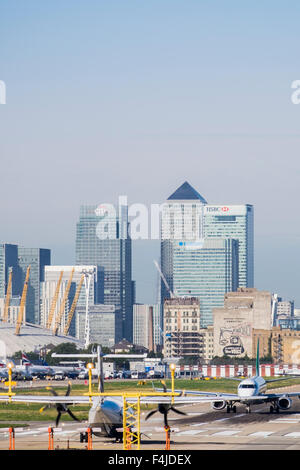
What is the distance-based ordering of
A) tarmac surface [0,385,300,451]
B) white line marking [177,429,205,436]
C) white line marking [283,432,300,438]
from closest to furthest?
1. tarmac surface [0,385,300,451]
2. white line marking [283,432,300,438]
3. white line marking [177,429,205,436]

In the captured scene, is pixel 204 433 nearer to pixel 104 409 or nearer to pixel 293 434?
pixel 293 434

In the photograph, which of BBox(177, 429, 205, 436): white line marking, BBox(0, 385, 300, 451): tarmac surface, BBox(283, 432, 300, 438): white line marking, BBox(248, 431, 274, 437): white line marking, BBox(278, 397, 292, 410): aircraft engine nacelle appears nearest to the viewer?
BBox(0, 385, 300, 451): tarmac surface

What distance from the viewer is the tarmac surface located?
245ft

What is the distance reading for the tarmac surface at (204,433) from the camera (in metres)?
74.6

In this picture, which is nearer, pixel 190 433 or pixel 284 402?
pixel 190 433

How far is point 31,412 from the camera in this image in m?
123

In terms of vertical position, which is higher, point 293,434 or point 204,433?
point 293,434

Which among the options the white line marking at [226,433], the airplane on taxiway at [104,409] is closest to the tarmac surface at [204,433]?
the white line marking at [226,433]

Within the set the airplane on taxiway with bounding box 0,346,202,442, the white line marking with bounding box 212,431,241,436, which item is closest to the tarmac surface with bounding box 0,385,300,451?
the white line marking with bounding box 212,431,241,436

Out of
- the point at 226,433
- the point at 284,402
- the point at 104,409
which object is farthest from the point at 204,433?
the point at 284,402

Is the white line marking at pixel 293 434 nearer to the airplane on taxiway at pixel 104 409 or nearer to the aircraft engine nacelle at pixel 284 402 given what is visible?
the airplane on taxiway at pixel 104 409

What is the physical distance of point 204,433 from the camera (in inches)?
3469

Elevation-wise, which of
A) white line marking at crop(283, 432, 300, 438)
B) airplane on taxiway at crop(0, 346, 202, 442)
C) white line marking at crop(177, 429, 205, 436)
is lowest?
Result: white line marking at crop(177, 429, 205, 436)

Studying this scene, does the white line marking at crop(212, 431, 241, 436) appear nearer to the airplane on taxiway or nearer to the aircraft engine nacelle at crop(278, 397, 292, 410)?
the airplane on taxiway
